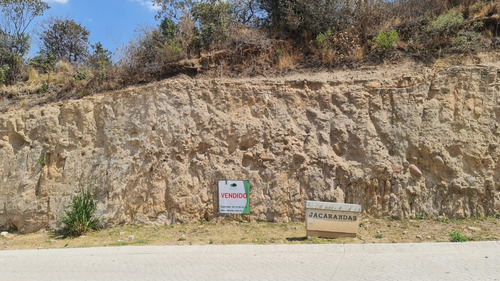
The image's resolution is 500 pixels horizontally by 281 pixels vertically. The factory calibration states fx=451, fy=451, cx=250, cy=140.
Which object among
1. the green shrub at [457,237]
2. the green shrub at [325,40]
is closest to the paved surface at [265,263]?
the green shrub at [457,237]

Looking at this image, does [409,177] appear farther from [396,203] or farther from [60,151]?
[60,151]

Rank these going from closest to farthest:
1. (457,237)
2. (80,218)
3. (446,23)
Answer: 1. (457,237)
2. (80,218)
3. (446,23)

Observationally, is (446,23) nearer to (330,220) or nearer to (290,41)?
(290,41)

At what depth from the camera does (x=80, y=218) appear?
9.64 meters

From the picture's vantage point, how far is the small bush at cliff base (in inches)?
379

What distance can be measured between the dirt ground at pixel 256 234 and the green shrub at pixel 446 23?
4.98m

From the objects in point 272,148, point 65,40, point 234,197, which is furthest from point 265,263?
point 65,40

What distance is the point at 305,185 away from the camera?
9.95 m

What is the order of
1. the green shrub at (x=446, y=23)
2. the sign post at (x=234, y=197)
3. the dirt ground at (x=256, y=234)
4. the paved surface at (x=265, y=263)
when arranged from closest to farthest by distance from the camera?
the paved surface at (x=265, y=263)
the dirt ground at (x=256, y=234)
the sign post at (x=234, y=197)
the green shrub at (x=446, y=23)

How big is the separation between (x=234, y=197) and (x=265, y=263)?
3.28 m

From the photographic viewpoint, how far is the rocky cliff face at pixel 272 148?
9688mm

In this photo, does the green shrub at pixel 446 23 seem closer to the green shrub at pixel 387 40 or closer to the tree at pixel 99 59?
the green shrub at pixel 387 40

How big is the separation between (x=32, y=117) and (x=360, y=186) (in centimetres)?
842

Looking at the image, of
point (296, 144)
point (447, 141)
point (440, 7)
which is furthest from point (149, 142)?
point (440, 7)
